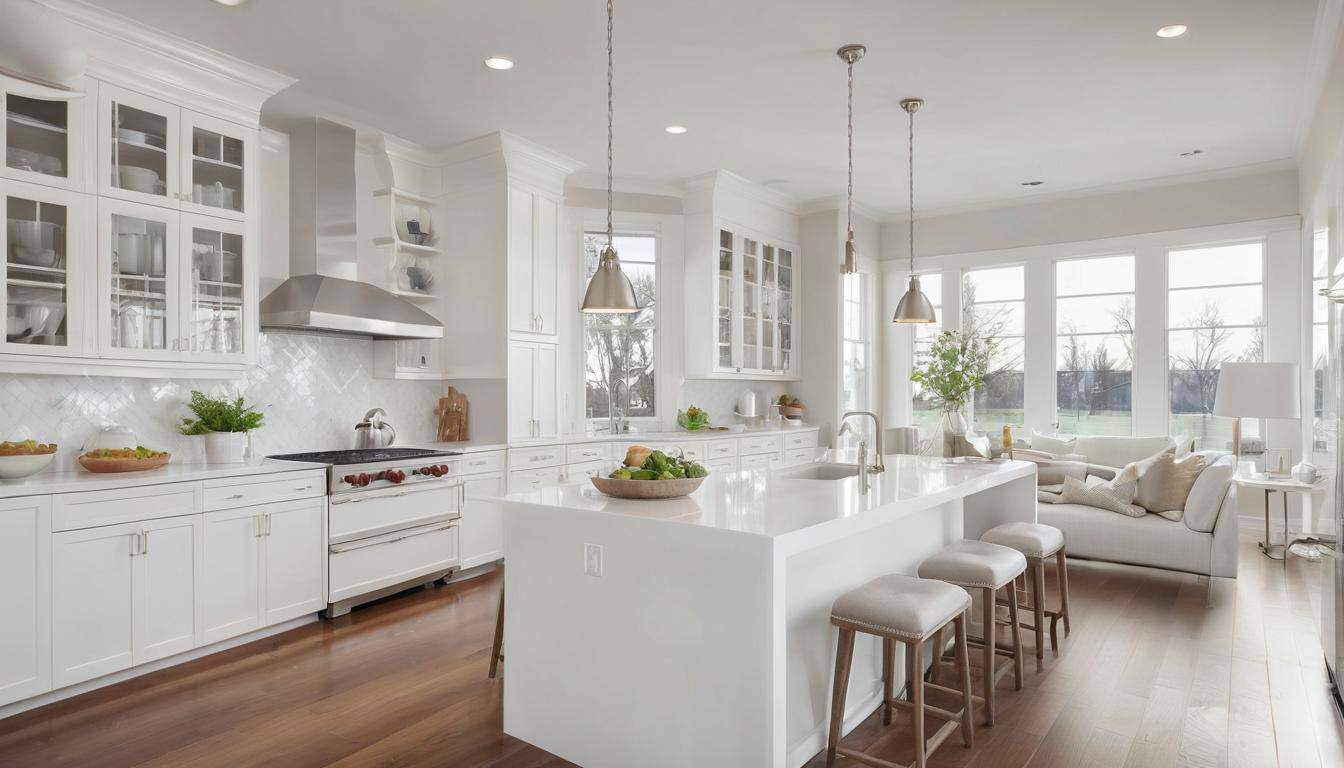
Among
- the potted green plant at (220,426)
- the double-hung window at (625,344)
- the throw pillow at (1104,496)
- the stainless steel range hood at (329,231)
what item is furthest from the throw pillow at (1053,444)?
the potted green plant at (220,426)

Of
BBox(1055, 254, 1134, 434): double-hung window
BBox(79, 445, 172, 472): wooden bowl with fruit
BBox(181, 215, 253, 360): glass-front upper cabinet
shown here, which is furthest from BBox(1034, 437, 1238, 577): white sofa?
BBox(79, 445, 172, 472): wooden bowl with fruit

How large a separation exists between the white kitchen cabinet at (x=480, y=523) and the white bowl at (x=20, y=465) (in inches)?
85.9

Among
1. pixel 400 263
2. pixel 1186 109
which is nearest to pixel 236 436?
pixel 400 263

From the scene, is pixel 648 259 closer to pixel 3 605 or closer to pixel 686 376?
pixel 686 376

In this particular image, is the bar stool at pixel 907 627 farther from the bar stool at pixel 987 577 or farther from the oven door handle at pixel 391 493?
the oven door handle at pixel 391 493

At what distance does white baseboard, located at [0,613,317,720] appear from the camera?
3.00 meters

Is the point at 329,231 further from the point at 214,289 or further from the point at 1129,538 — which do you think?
the point at 1129,538

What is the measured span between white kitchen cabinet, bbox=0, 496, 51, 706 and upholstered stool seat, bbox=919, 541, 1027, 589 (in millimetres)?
3506

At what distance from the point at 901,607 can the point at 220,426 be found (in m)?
3.56

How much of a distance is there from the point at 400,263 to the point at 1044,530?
14.3ft

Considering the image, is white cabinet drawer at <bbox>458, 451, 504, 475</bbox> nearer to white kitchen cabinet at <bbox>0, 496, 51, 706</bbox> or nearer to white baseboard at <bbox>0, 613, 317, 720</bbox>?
white baseboard at <bbox>0, 613, 317, 720</bbox>

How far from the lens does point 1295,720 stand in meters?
2.86

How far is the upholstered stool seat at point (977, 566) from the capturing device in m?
2.89

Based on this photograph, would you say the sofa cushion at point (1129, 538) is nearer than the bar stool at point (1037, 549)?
No
